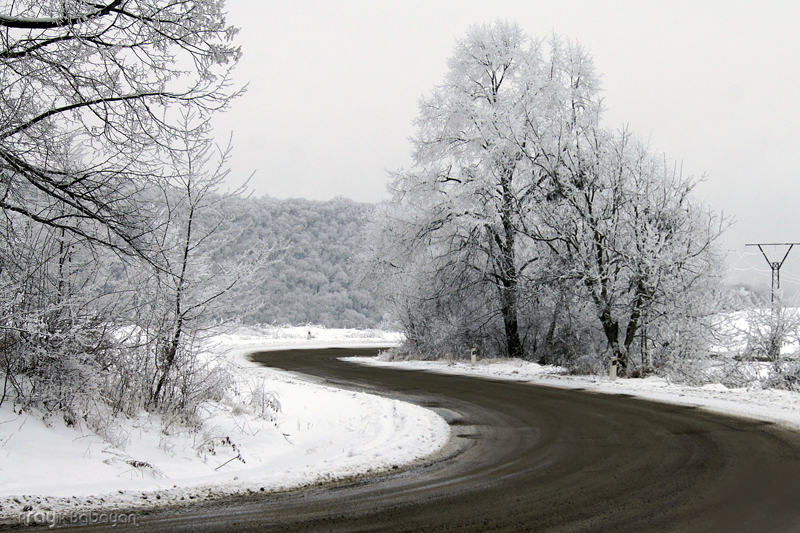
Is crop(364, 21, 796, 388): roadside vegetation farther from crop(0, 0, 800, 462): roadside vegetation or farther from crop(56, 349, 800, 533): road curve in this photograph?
crop(56, 349, 800, 533): road curve

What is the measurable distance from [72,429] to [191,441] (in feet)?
4.32

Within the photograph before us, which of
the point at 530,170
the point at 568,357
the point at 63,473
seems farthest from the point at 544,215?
the point at 63,473

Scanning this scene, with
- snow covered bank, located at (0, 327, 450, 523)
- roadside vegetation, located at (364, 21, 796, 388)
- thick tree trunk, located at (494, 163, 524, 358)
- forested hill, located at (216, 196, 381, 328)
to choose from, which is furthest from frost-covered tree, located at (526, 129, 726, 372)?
forested hill, located at (216, 196, 381, 328)

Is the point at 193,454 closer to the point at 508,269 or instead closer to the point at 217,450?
the point at 217,450

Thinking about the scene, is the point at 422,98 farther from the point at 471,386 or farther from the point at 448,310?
the point at 471,386

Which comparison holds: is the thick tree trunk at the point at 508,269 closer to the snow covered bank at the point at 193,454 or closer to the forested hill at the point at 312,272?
the snow covered bank at the point at 193,454

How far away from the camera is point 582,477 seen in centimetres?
588

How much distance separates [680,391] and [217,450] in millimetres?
10393

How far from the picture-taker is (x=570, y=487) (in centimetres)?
551

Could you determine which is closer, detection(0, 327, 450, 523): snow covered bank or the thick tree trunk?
detection(0, 327, 450, 523): snow covered bank

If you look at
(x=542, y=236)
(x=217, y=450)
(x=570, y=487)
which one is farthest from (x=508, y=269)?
(x=570, y=487)

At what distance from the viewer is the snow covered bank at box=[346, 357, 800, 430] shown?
9984 millimetres

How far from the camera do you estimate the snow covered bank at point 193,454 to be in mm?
5109

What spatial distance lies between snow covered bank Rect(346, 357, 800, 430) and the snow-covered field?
0.05 meters
